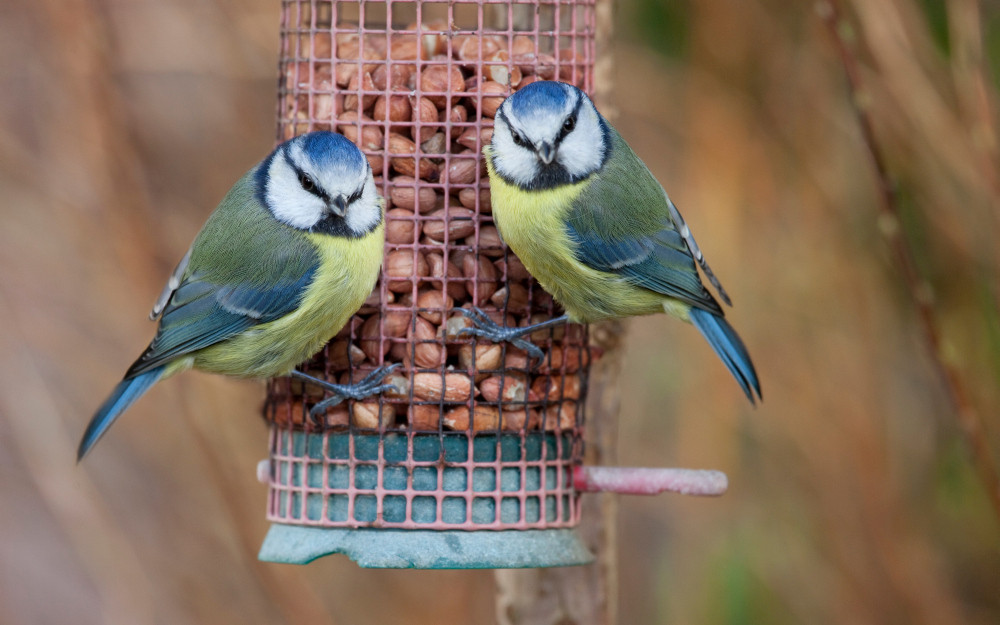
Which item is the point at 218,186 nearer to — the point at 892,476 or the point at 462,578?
the point at 462,578

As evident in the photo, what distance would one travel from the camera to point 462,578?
4156 mm

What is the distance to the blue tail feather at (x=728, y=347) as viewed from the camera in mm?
2977

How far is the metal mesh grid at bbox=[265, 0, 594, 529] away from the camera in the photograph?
2926 millimetres

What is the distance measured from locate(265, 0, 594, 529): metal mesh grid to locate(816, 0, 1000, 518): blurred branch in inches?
30.2

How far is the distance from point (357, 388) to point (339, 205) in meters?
0.50

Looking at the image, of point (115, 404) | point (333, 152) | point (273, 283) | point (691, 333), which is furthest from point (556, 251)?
point (691, 333)

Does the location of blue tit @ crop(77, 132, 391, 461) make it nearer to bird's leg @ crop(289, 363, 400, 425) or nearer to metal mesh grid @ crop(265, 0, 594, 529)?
bird's leg @ crop(289, 363, 400, 425)

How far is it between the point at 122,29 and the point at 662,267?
240cm

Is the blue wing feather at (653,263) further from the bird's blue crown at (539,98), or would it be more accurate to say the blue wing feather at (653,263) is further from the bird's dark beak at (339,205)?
the bird's dark beak at (339,205)

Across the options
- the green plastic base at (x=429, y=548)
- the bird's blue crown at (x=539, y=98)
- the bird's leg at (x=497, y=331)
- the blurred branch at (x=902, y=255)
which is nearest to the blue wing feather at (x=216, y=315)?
the bird's leg at (x=497, y=331)

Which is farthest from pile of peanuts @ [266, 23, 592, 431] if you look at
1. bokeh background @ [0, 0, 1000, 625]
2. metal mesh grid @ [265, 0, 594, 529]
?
bokeh background @ [0, 0, 1000, 625]

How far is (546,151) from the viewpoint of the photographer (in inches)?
110

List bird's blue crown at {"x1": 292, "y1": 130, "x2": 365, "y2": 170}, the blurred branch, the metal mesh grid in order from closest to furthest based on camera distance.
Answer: bird's blue crown at {"x1": 292, "y1": 130, "x2": 365, "y2": 170} → the metal mesh grid → the blurred branch

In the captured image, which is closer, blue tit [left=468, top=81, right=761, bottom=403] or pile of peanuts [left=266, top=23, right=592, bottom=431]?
blue tit [left=468, top=81, right=761, bottom=403]
